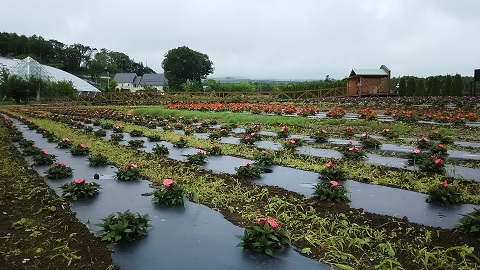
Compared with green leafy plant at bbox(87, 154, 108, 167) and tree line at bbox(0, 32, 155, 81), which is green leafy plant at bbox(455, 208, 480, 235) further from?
tree line at bbox(0, 32, 155, 81)

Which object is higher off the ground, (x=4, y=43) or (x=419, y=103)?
(x=4, y=43)

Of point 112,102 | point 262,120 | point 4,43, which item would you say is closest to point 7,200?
point 262,120

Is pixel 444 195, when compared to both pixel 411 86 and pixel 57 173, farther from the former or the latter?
pixel 411 86

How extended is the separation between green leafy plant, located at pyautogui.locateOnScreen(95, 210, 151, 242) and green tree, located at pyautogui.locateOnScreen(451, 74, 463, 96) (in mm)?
27809

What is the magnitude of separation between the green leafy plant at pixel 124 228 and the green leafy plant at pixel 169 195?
0.61 m

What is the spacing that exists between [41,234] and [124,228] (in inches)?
30.6

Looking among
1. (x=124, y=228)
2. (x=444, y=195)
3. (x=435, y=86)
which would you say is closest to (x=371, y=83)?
(x=435, y=86)

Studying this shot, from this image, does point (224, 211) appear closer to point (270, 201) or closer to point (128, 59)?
point (270, 201)

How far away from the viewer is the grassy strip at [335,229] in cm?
232

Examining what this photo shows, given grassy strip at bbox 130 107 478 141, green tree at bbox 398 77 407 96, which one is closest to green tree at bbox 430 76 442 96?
green tree at bbox 398 77 407 96

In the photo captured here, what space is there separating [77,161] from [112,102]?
91.6 feet

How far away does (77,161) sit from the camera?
572 cm

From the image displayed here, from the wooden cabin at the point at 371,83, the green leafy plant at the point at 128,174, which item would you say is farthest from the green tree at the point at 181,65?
the green leafy plant at the point at 128,174

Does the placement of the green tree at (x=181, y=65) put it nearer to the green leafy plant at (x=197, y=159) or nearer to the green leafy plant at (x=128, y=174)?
the green leafy plant at (x=197, y=159)
